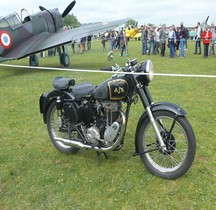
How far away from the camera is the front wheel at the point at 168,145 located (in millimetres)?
2982

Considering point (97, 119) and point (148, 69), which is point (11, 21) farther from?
point (148, 69)

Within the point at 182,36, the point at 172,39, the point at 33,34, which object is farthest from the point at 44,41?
the point at 182,36

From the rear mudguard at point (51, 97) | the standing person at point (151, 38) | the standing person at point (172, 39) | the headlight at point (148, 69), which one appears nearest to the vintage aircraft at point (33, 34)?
the standing person at point (172, 39)

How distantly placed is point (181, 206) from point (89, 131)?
144 cm

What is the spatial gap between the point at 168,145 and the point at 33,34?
1107cm

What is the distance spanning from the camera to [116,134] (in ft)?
10.7

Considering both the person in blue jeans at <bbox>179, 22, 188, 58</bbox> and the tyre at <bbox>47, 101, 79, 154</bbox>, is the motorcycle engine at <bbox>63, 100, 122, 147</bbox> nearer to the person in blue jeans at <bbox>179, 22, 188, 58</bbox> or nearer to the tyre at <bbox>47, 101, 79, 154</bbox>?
the tyre at <bbox>47, 101, 79, 154</bbox>

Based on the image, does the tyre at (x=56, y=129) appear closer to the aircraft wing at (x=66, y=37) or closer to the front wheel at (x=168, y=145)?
the front wheel at (x=168, y=145)

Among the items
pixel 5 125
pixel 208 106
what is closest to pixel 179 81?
pixel 208 106

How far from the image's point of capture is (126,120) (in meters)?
3.25

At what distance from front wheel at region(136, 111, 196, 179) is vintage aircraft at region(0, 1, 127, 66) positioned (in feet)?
29.9

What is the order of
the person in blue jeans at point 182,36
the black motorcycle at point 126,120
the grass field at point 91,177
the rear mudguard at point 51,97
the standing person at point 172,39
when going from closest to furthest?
the grass field at point 91,177, the black motorcycle at point 126,120, the rear mudguard at point 51,97, the standing person at point 172,39, the person in blue jeans at point 182,36

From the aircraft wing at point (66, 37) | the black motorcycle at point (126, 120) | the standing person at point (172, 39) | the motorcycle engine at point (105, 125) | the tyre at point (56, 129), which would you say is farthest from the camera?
the standing person at point (172, 39)

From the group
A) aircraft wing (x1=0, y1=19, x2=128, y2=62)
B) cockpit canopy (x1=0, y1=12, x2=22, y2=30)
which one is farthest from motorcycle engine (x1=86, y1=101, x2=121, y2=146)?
cockpit canopy (x1=0, y1=12, x2=22, y2=30)
